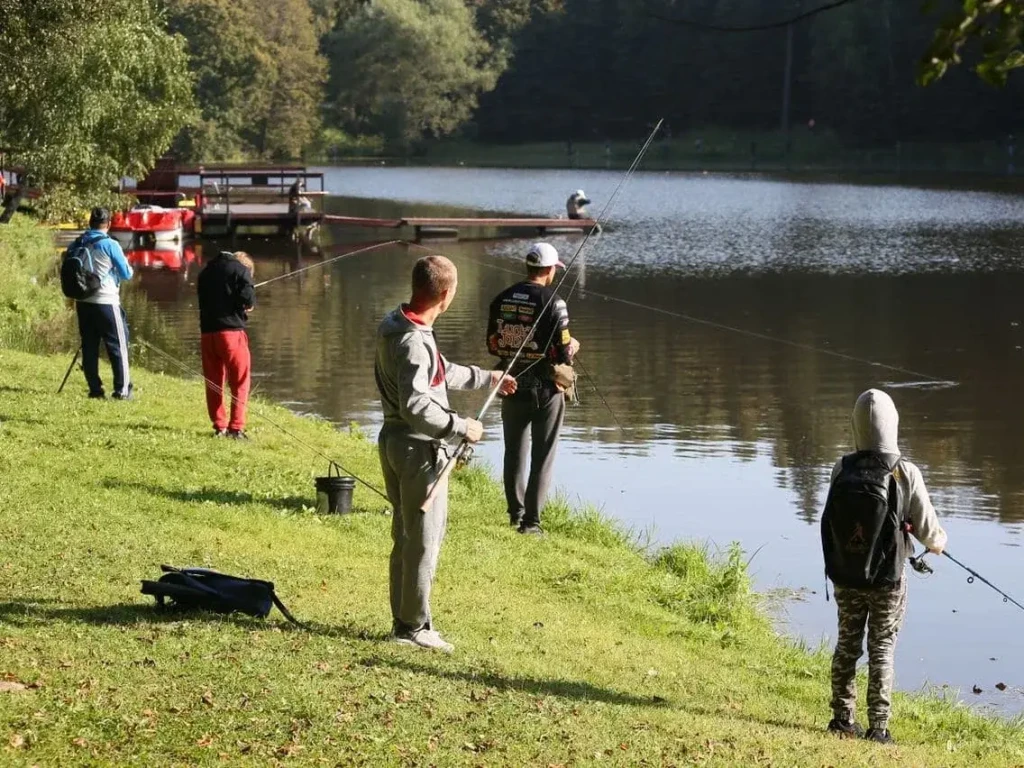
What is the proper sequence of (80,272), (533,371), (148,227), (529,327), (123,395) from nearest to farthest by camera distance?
(529,327), (533,371), (80,272), (123,395), (148,227)

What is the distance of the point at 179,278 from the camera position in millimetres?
34062

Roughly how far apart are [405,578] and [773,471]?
27.9 ft

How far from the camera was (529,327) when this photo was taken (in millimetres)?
9938

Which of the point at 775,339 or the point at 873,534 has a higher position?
the point at 873,534

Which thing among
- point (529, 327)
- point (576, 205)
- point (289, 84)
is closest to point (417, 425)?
point (529, 327)

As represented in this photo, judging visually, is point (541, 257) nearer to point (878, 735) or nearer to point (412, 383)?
point (412, 383)

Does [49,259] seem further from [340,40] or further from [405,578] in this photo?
[340,40]

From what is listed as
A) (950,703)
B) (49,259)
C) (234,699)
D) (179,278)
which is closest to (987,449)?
(950,703)

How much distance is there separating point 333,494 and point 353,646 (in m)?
3.24

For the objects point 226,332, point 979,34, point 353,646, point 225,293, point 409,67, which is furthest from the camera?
point 409,67

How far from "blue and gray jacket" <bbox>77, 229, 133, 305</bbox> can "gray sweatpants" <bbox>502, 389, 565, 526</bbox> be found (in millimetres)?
4758

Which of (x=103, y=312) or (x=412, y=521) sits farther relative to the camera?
(x=103, y=312)

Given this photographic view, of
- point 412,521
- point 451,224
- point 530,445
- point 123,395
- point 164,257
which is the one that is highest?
point 412,521

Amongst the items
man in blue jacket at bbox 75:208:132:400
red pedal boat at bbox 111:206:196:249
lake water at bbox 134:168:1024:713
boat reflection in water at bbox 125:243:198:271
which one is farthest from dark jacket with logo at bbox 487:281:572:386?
red pedal boat at bbox 111:206:196:249
